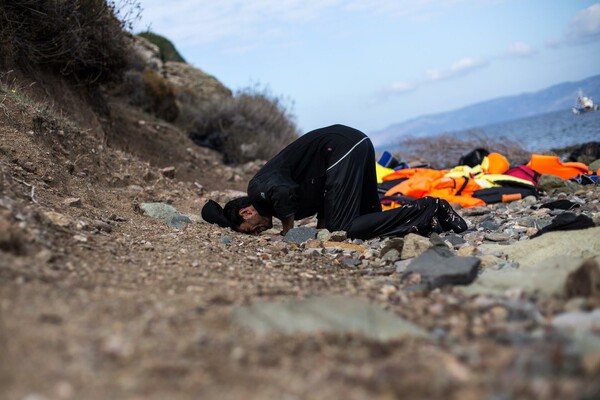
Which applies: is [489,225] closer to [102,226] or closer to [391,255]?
[391,255]

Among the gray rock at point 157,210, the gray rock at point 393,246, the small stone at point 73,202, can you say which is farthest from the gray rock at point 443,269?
the gray rock at point 157,210

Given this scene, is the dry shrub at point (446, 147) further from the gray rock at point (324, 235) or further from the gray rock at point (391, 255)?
the gray rock at point (391, 255)

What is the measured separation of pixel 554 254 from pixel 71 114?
24.7 ft

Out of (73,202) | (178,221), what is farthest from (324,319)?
(178,221)

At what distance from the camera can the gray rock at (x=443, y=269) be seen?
341 cm

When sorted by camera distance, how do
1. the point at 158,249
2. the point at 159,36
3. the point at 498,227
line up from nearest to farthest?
1. the point at 158,249
2. the point at 498,227
3. the point at 159,36

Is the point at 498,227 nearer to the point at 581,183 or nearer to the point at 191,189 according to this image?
the point at 581,183

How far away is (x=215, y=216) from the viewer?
608 centimetres

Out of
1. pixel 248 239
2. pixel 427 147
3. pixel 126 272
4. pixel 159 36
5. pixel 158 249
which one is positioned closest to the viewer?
pixel 126 272

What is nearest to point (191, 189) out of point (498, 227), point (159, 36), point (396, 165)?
point (396, 165)

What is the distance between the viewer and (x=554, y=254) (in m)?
4.10

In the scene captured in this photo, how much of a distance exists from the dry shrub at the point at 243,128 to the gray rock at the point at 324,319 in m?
12.5

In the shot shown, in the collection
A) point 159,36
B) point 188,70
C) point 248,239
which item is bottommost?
point 248,239

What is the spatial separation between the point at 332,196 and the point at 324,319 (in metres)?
3.17
